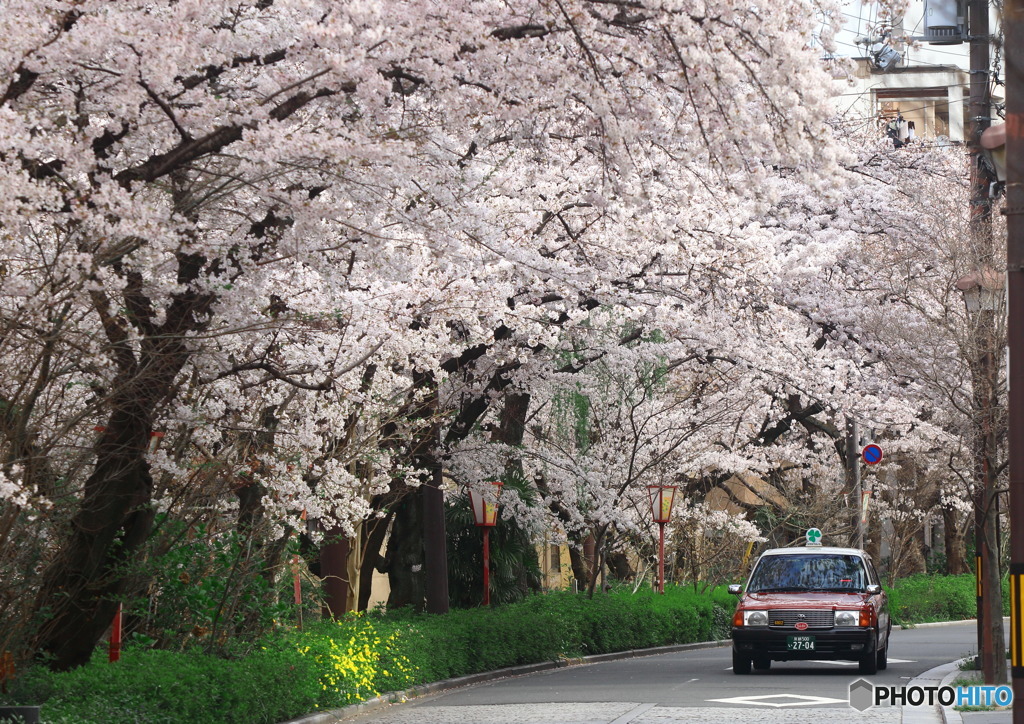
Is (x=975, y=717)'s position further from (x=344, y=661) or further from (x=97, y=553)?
(x=97, y=553)

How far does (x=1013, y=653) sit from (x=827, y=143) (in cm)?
424

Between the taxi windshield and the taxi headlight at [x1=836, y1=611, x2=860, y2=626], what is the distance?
3.63 ft

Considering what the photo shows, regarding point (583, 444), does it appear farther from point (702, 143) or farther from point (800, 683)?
point (702, 143)

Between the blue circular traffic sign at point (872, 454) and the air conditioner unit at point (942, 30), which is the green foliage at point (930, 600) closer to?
the blue circular traffic sign at point (872, 454)

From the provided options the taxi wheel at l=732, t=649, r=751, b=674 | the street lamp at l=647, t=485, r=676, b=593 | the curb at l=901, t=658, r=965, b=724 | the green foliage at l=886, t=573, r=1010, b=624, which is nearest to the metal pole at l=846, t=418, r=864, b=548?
the street lamp at l=647, t=485, r=676, b=593

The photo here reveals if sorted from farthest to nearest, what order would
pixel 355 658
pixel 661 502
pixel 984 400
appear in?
pixel 661 502
pixel 984 400
pixel 355 658

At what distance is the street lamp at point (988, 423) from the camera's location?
1745 centimetres

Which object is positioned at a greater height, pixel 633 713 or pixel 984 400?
pixel 984 400

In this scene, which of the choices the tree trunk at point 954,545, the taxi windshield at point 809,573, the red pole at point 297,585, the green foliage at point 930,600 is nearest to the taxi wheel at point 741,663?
the taxi windshield at point 809,573

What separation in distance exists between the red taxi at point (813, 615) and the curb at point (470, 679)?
3.75 meters

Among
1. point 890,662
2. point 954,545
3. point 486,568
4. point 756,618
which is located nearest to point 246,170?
point 756,618

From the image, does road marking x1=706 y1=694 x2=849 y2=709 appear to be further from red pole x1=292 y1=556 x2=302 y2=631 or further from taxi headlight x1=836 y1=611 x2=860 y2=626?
red pole x1=292 y1=556 x2=302 y2=631

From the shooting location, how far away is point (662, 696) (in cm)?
1708

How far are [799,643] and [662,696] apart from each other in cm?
361
